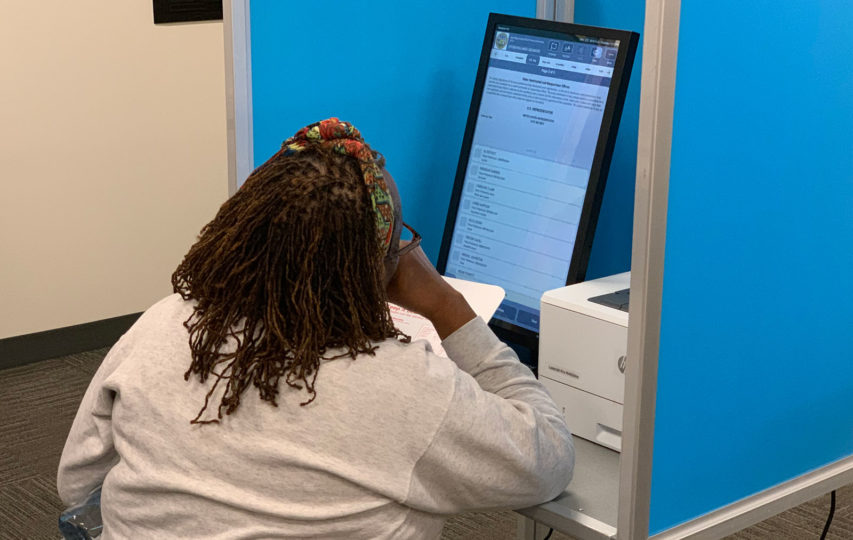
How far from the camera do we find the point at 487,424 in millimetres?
973

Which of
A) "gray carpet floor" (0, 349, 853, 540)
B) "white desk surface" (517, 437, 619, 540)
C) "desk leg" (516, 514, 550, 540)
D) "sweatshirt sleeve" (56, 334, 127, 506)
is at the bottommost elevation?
"gray carpet floor" (0, 349, 853, 540)

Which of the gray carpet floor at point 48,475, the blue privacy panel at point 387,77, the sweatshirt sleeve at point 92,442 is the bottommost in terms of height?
the gray carpet floor at point 48,475

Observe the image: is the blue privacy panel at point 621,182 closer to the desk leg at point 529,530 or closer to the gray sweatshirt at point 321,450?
the desk leg at point 529,530

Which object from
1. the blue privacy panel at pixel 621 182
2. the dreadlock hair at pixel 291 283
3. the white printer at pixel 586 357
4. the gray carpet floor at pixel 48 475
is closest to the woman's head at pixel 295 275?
the dreadlock hair at pixel 291 283

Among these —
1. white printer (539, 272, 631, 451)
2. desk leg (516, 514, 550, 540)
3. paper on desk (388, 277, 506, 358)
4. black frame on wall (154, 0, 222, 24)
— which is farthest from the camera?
black frame on wall (154, 0, 222, 24)

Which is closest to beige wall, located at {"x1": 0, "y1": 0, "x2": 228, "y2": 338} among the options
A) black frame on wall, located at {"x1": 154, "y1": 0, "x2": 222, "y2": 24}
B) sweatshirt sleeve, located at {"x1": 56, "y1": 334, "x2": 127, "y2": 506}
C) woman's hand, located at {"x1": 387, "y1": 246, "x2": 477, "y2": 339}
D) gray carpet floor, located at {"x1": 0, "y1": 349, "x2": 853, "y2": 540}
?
black frame on wall, located at {"x1": 154, "y1": 0, "x2": 222, "y2": 24}

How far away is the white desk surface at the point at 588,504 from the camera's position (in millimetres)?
1124

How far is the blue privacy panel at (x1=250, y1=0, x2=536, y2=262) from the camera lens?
1550 mm

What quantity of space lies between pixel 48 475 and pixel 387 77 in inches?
71.0

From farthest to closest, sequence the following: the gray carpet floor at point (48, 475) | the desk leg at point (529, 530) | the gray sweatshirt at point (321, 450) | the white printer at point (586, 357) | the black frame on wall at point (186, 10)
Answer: the black frame on wall at point (186, 10)
the gray carpet floor at point (48, 475)
the desk leg at point (529, 530)
the white printer at point (586, 357)
the gray sweatshirt at point (321, 450)

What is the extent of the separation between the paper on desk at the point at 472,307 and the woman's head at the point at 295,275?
0.42 m

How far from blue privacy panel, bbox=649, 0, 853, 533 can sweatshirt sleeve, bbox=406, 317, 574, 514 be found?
12 centimetres

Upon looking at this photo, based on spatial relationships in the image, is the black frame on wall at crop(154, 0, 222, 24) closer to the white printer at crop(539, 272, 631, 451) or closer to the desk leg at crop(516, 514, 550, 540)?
the desk leg at crop(516, 514, 550, 540)

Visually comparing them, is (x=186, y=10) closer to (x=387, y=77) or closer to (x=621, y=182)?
(x=387, y=77)
